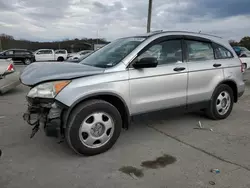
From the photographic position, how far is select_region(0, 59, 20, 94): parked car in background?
8047 mm

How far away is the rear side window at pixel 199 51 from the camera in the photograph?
4624 millimetres

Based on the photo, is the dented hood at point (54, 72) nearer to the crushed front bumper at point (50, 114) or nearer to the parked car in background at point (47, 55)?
the crushed front bumper at point (50, 114)

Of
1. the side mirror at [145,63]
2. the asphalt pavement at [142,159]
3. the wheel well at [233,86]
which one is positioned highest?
the side mirror at [145,63]

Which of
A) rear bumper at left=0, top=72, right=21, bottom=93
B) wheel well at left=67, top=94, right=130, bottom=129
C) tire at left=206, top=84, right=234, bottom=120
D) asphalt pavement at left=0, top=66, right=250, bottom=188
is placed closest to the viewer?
asphalt pavement at left=0, top=66, right=250, bottom=188

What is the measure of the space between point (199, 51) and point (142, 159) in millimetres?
2426

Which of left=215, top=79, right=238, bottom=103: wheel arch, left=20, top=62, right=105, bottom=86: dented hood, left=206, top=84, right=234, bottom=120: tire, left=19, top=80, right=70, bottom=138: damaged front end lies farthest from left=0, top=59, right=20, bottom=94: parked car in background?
left=215, top=79, right=238, bottom=103: wheel arch

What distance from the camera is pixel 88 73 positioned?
350 centimetres

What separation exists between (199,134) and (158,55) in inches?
62.6

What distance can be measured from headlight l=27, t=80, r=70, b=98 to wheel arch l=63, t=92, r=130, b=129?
10.8 inches

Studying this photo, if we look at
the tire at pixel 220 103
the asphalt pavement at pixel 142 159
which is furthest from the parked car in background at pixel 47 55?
the tire at pixel 220 103

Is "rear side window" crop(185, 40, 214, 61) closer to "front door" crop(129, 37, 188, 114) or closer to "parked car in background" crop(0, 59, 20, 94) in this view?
"front door" crop(129, 37, 188, 114)

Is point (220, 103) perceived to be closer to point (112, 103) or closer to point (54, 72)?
point (112, 103)

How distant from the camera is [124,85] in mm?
3740

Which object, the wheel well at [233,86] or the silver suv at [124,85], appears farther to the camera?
the wheel well at [233,86]
